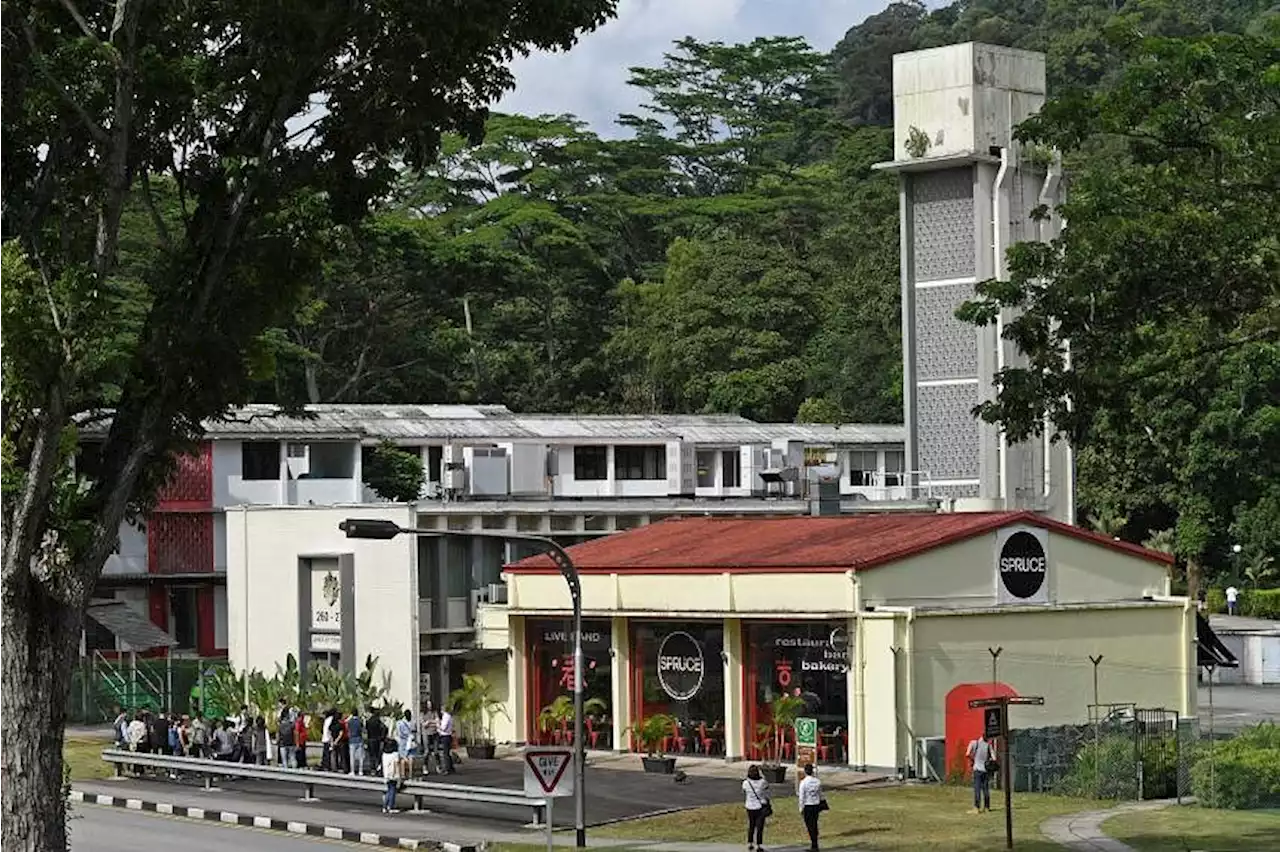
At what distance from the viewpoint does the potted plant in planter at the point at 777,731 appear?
4431 cm

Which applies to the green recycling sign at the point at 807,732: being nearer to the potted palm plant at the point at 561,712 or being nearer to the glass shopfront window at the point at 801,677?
the glass shopfront window at the point at 801,677

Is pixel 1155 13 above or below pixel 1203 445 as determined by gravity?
above

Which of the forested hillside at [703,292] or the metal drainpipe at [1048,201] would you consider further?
the forested hillside at [703,292]

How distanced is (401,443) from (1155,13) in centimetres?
8181

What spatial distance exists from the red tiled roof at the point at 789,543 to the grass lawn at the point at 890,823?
559cm

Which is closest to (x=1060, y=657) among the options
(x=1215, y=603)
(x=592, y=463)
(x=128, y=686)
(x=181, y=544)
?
(x=128, y=686)

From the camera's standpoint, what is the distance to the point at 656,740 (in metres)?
48.3

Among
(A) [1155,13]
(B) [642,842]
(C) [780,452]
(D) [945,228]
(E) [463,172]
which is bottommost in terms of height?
(B) [642,842]

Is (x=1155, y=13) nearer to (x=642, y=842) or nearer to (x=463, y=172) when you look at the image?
(x=463, y=172)

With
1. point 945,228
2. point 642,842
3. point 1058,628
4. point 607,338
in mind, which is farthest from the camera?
point 607,338

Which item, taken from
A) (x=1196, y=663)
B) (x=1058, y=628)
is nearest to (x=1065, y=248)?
(x=1058, y=628)

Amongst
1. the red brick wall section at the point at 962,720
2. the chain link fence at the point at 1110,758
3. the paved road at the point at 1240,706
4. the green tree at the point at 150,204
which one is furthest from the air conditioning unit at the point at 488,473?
the green tree at the point at 150,204

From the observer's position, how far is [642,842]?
37812 millimetres

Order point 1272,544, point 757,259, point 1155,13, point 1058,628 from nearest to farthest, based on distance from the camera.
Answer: point 1058,628 → point 1272,544 → point 757,259 → point 1155,13
